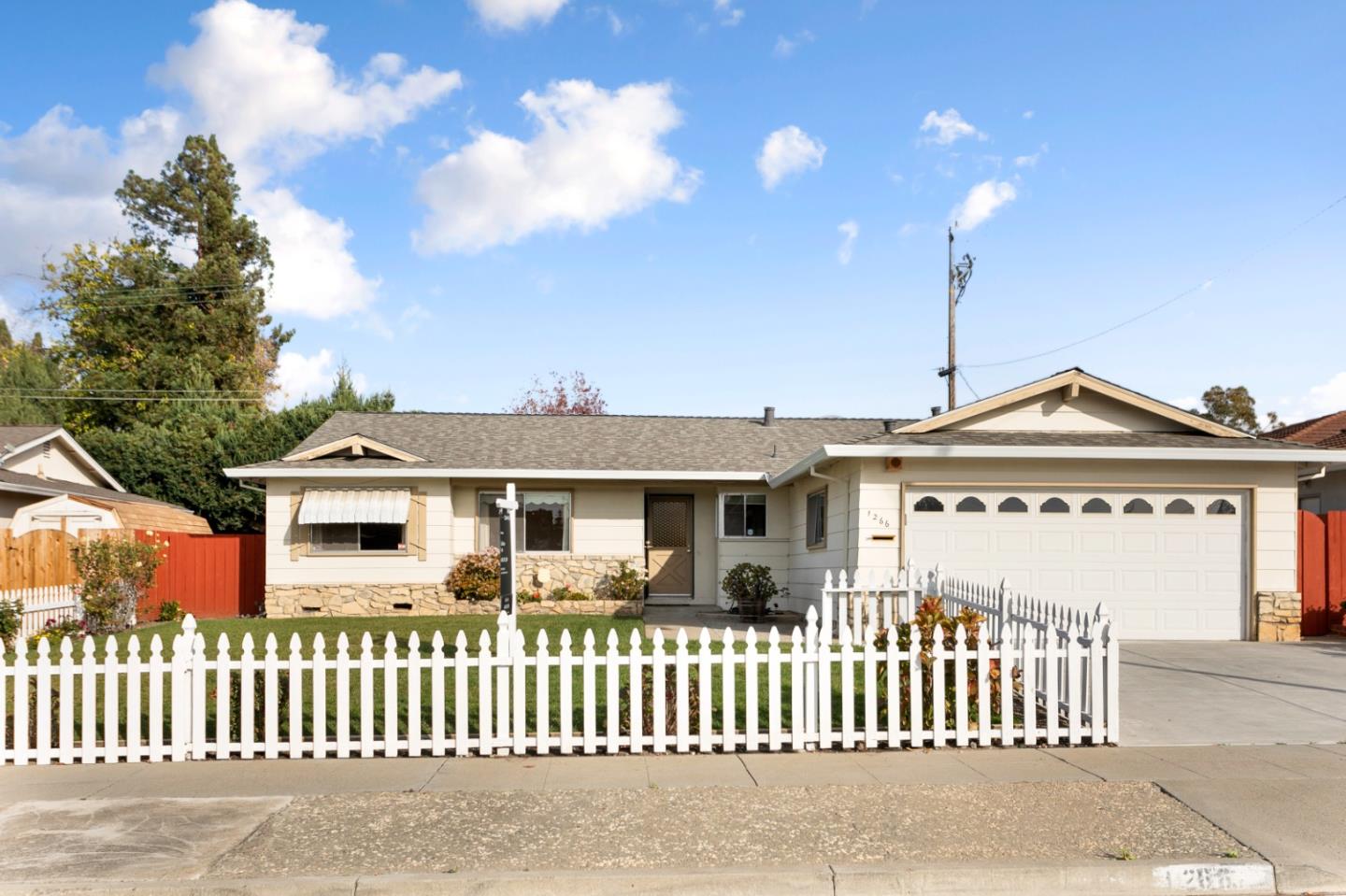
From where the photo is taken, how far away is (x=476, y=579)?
19.3 meters

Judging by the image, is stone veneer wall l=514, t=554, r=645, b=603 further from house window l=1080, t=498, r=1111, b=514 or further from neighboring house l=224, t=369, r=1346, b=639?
house window l=1080, t=498, r=1111, b=514

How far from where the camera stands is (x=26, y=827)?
20.5 ft

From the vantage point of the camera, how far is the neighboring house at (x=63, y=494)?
63.1 ft

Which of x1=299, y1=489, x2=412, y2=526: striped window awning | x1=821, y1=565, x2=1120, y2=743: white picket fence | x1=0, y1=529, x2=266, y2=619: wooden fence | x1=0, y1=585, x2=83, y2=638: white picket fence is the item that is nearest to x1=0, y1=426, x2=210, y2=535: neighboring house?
x1=0, y1=529, x2=266, y2=619: wooden fence

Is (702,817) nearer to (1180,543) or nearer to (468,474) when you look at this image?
(1180,543)

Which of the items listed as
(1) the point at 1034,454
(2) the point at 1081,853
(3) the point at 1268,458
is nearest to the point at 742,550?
(1) the point at 1034,454

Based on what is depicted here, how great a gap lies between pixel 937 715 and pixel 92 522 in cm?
1652

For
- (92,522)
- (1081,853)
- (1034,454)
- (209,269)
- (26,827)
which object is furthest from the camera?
(209,269)

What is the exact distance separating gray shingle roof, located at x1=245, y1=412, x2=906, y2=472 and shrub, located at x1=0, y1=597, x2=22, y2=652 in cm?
479

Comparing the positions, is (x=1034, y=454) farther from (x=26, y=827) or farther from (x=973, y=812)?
(x=26, y=827)

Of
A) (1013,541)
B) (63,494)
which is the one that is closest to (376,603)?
(63,494)

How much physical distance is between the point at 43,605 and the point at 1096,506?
1582cm

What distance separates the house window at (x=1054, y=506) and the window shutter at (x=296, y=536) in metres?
12.5

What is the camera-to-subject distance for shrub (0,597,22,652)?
14.6 m
